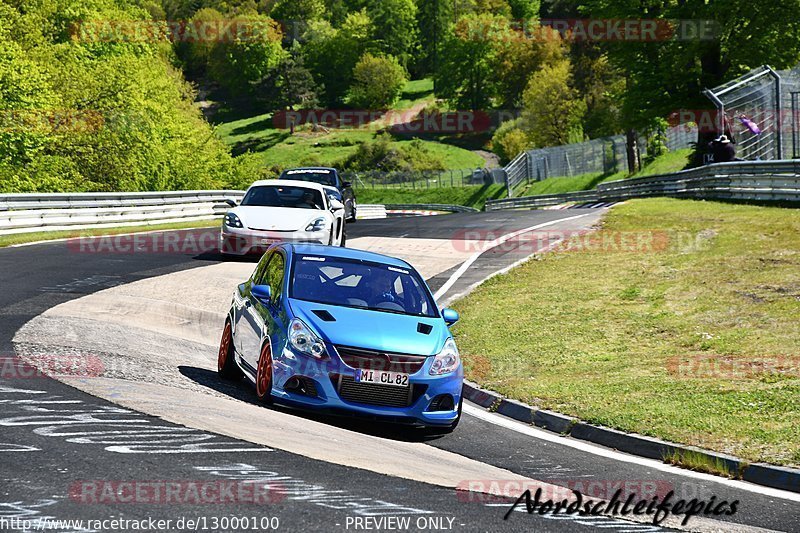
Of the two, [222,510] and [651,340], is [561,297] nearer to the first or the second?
[651,340]

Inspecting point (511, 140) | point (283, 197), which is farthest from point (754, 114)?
point (511, 140)

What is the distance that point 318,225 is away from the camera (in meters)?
20.8

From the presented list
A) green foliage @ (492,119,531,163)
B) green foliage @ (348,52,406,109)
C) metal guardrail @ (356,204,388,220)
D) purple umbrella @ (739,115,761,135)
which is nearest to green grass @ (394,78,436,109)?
green foliage @ (348,52,406,109)

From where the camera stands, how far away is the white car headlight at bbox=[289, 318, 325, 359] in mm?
9289

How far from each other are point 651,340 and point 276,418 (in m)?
7.80

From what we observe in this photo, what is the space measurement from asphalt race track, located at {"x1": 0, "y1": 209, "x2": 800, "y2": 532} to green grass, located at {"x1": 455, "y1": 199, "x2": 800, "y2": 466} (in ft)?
3.85

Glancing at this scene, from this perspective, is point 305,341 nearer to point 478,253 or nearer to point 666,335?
point 666,335

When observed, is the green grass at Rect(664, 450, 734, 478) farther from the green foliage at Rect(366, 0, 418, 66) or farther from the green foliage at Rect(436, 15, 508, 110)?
the green foliage at Rect(366, 0, 418, 66)

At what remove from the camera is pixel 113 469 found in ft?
20.9

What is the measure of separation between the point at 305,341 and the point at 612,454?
300cm

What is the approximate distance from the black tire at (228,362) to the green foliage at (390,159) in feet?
355

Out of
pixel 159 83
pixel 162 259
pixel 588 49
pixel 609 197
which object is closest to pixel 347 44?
pixel 588 49

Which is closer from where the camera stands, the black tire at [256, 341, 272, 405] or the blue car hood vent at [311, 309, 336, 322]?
the black tire at [256, 341, 272, 405]

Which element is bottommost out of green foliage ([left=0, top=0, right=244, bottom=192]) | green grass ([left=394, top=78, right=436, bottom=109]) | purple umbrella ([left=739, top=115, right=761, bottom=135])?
purple umbrella ([left=739, top=115, right=761, bottom=135])
